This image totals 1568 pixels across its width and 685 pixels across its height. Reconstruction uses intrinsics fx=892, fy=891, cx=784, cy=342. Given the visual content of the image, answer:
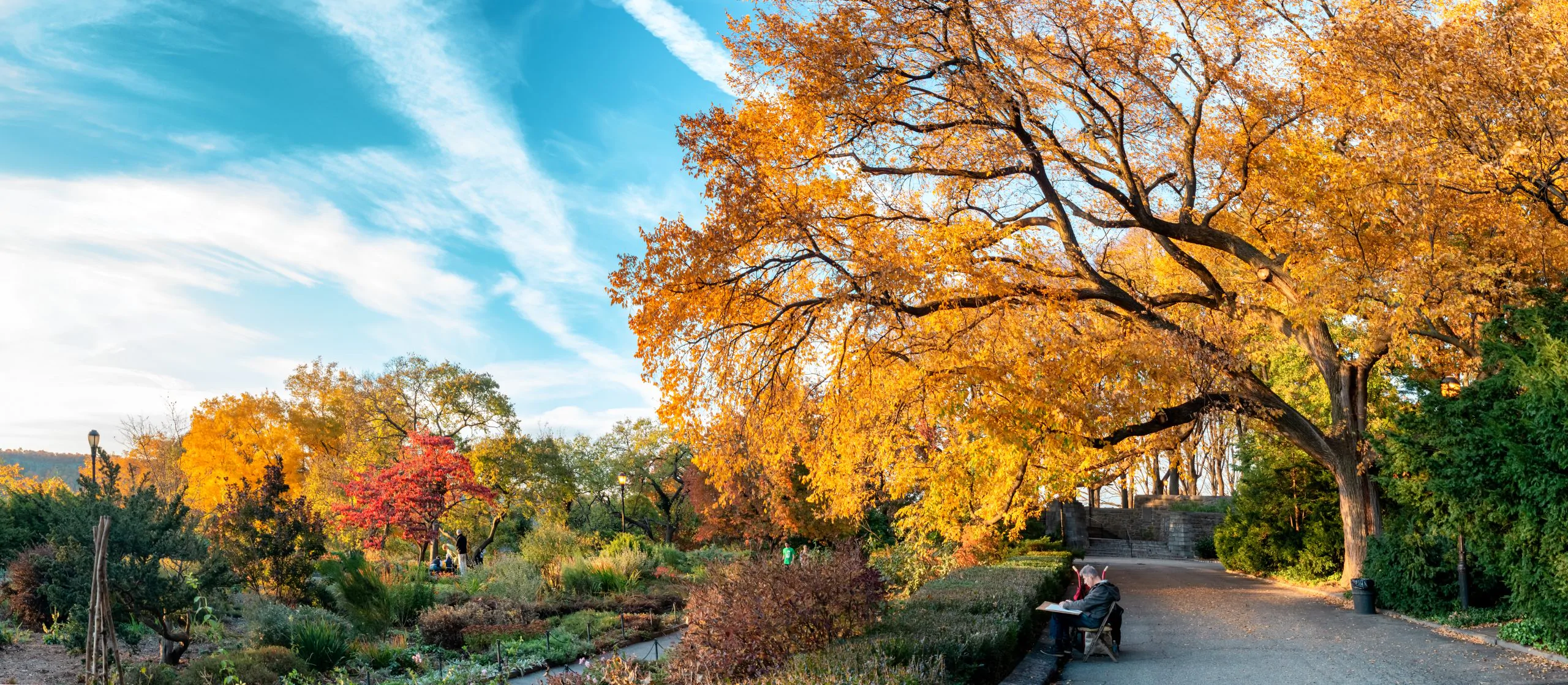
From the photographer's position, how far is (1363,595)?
502 inches

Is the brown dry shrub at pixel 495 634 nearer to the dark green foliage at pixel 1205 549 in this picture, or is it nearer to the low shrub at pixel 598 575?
the low shrub at pixel 598 575

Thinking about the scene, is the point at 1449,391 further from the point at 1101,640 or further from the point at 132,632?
the point at 132,632

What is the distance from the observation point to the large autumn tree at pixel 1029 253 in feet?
35.6

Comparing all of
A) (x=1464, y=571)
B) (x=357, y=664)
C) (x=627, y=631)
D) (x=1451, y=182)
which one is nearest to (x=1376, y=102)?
(x=1451, y=182)

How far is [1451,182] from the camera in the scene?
33.8 feet

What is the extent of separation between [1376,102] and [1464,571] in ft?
20.6

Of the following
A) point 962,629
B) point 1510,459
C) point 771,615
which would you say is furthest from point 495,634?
point 1510,459

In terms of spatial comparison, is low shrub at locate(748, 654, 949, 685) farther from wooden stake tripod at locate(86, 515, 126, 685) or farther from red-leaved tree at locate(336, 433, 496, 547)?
red-leaved tree at locate(336, 433, 496, 547)

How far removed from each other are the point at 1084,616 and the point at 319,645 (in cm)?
840

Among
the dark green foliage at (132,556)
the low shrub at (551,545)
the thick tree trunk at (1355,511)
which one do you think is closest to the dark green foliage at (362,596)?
the dark green foliage at (132,556)

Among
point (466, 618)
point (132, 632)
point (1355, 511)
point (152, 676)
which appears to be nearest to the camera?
point (152, 676)

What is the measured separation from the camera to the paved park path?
7777 mm

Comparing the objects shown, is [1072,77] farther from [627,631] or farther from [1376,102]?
[627,631]

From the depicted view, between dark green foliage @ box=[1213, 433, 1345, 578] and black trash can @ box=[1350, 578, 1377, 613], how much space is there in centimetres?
546
